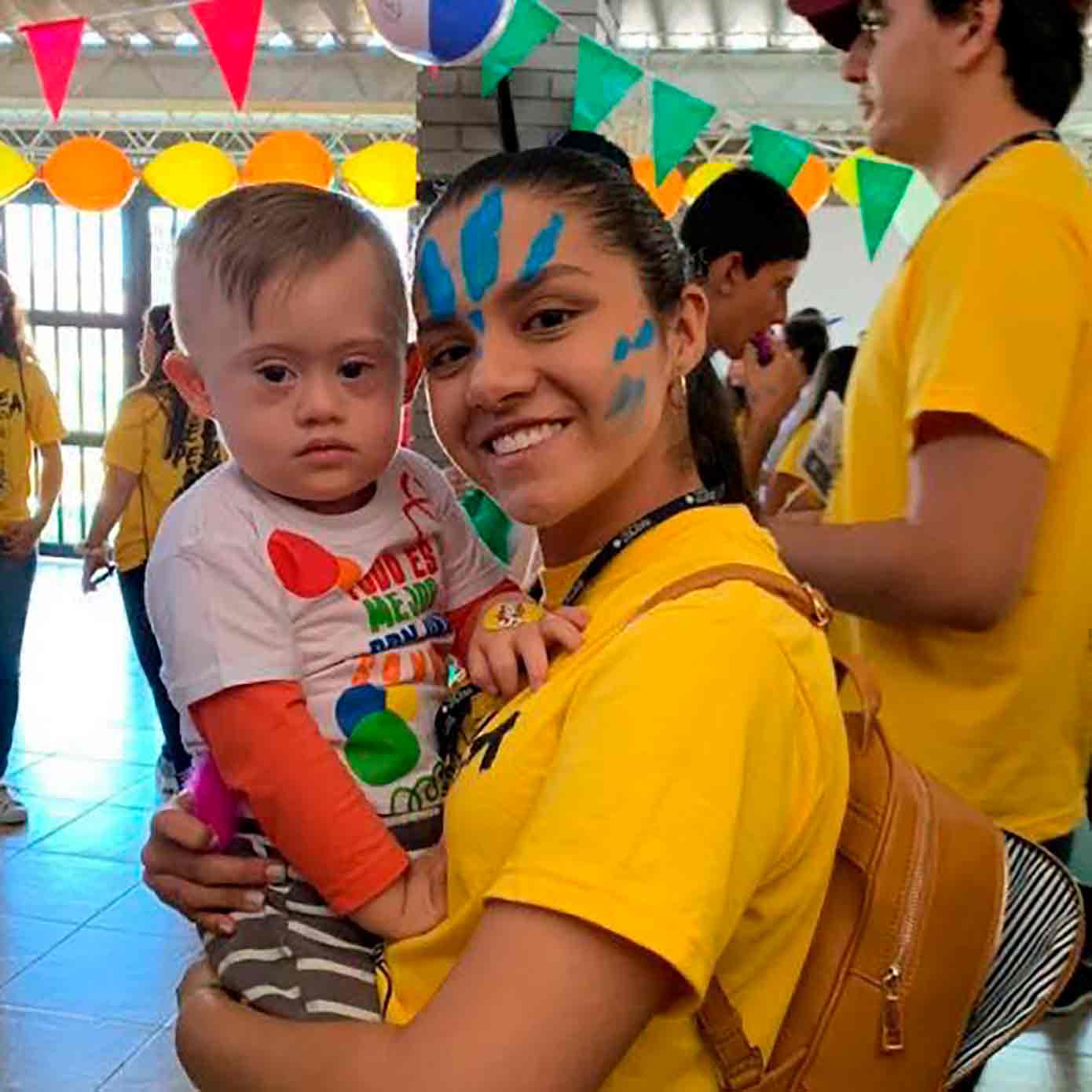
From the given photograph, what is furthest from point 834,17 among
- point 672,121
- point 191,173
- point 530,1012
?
point 191,173

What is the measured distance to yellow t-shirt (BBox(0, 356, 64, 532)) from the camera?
4.39 metres

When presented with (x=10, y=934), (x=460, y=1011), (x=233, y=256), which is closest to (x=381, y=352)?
(x=233, y=256)

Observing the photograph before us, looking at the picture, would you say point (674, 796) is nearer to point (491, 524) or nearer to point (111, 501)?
point (491, 524)

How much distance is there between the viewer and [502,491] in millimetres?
1108

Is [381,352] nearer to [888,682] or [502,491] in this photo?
[502,491]

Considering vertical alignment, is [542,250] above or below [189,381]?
above

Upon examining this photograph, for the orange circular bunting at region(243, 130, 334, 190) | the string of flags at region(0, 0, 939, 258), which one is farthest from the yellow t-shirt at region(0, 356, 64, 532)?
the orange circular bunting at region(243, 130, 334, 190)

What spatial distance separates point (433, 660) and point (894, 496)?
0.57 meters

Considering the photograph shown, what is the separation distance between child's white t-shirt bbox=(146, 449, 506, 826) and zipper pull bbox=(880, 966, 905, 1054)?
0.43 meters

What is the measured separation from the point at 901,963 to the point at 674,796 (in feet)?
0.99

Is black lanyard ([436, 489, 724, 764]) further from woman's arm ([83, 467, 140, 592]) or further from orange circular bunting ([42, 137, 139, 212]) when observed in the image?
orange circular bunting ([42, 137, 139, 212])

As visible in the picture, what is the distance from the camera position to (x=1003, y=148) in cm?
155

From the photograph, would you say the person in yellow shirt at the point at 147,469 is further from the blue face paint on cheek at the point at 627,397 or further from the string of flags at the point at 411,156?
the blue face paint on cheek at the point at 627,397

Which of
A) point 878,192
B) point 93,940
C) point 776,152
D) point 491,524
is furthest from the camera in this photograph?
point 878,192
